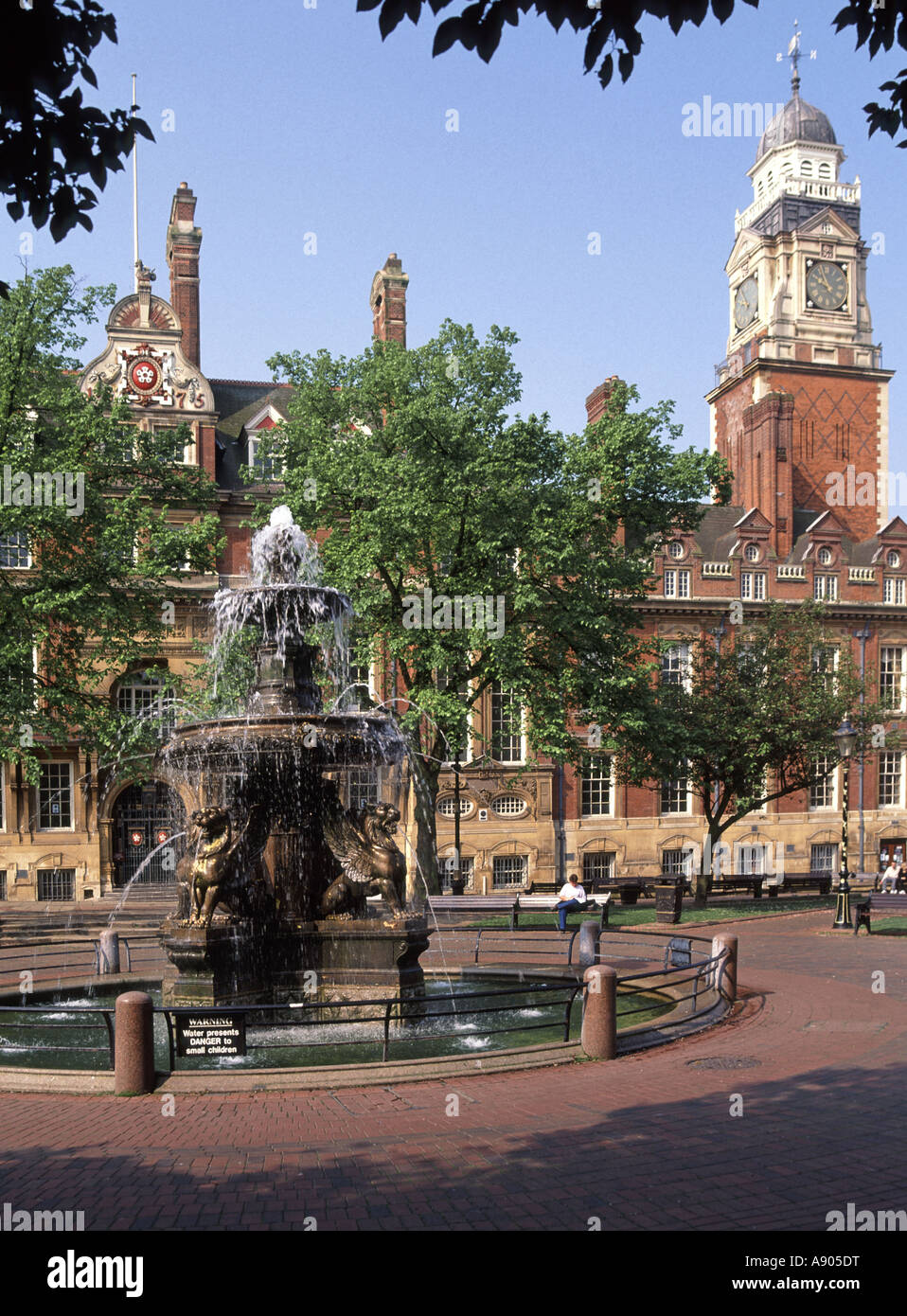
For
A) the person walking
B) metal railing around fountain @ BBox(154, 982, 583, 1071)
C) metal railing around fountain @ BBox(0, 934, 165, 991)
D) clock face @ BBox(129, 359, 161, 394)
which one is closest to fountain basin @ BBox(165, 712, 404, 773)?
metal railing around fountain @ BBox(0, 934, 165, 991)

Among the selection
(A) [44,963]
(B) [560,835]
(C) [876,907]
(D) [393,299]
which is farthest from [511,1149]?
(D) [393,299]

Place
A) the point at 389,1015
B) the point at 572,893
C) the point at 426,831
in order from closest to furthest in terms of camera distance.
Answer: the point at 389,1015 < the point at 572,893 < the point at 426,831

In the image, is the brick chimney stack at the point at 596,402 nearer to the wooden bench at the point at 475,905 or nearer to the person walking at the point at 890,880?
the person walking at the point at 890,880

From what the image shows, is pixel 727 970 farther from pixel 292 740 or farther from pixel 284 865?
pixel 292 740

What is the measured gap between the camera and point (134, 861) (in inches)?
1518

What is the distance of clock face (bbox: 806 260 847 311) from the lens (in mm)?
57125

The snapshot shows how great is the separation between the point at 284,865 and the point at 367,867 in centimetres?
Result: 125

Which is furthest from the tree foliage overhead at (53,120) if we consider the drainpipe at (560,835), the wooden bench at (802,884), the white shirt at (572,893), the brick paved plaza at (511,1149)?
the drainpipe at (560,835)

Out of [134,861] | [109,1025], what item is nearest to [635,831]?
[134,861]

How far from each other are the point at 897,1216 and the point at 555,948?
14.3 metres

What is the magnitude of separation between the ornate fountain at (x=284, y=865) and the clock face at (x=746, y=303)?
50.1 meters

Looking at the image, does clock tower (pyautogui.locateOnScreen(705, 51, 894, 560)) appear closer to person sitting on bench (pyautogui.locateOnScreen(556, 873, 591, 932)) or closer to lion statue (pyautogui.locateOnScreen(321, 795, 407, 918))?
person sitting on bench (pyautogui.locateOnScreen(556, 873, 591, 932))

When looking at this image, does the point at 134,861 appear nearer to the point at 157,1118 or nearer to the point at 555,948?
the point at 555,948

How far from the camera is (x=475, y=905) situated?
1041 inches
